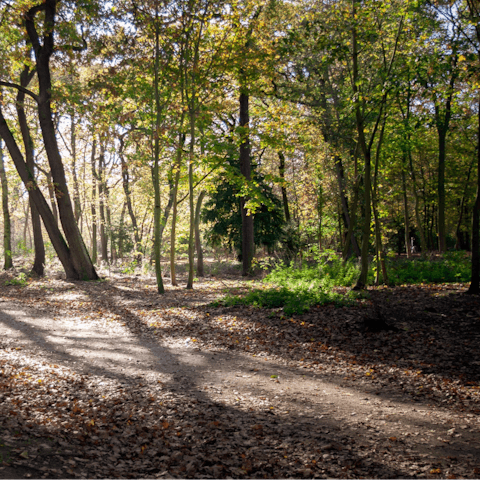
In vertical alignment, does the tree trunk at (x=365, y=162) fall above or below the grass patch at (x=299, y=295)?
above

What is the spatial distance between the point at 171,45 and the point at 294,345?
9.74 m

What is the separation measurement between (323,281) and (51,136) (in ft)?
37.7

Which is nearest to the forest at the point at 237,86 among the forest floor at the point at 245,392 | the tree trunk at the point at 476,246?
the tree trunk at the point at 476,246

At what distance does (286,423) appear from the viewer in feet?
14.5

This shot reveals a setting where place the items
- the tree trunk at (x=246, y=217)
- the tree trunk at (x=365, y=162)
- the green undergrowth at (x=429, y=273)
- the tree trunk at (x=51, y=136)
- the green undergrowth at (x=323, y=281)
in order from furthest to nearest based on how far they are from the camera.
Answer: the tree trunk at (x=246, y=217)
the tree trunk at (x=51, y=136)
the green undergrowth at (x=429, y=273)
the tree trunk at (x=365, y=162)
the green undergrowth at (x=323, y=281)

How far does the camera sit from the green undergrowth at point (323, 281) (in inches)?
357

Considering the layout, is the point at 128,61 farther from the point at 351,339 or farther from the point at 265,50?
the point at 351,339

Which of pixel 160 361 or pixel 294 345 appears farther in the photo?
pixel 294 345

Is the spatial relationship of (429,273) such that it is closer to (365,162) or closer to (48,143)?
(365,162)

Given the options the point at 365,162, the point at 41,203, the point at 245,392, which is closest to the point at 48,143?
the point at 41,203

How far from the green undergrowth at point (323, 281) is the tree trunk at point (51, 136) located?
25.1 feet

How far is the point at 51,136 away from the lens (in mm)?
14594

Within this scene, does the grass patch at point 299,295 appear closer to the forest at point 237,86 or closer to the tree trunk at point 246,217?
the forest at point 237,86

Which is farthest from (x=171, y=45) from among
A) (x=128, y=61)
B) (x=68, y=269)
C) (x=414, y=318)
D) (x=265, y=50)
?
(x=414, y=318)
